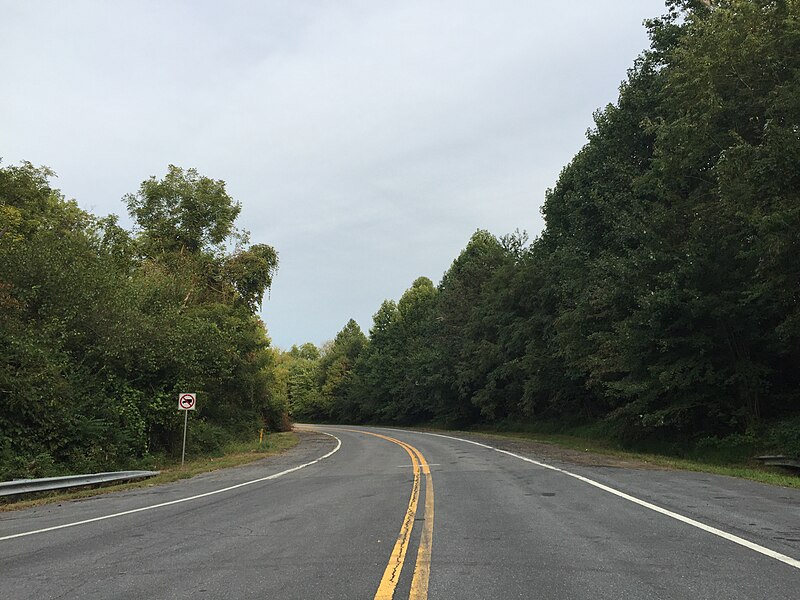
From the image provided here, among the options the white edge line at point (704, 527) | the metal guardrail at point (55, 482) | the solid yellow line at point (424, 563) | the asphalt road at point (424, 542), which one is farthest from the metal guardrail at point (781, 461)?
the metal guardrail at point (55, 482)

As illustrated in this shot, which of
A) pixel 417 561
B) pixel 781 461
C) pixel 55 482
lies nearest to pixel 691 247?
pixel 781 461

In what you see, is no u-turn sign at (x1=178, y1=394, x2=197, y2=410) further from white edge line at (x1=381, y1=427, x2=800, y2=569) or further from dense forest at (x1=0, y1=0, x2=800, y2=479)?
white edge line at (x1=381, y1=427, x2=800, y2=569)

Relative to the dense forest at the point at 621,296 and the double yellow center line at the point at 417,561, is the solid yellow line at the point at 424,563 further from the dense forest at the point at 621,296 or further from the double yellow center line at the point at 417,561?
the dense forest at the point at 621,296

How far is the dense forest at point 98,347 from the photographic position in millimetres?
14438

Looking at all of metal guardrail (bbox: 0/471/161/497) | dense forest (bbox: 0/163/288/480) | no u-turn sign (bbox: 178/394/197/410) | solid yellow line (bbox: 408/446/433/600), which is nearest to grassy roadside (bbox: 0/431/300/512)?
metal guardrail (bbox: 0/471/161/497)

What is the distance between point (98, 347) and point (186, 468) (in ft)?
16.2

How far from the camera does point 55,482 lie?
1251cm

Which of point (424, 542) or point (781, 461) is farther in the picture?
point (781, 461)

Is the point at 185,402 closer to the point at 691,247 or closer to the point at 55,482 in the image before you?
the point at 55,482

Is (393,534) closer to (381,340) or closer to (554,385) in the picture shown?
(554,385)

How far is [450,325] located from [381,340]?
24.0m

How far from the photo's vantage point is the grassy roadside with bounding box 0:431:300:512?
11.9 meters

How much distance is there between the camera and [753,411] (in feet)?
59.1

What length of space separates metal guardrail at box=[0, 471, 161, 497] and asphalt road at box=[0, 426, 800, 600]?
2.87 ft
